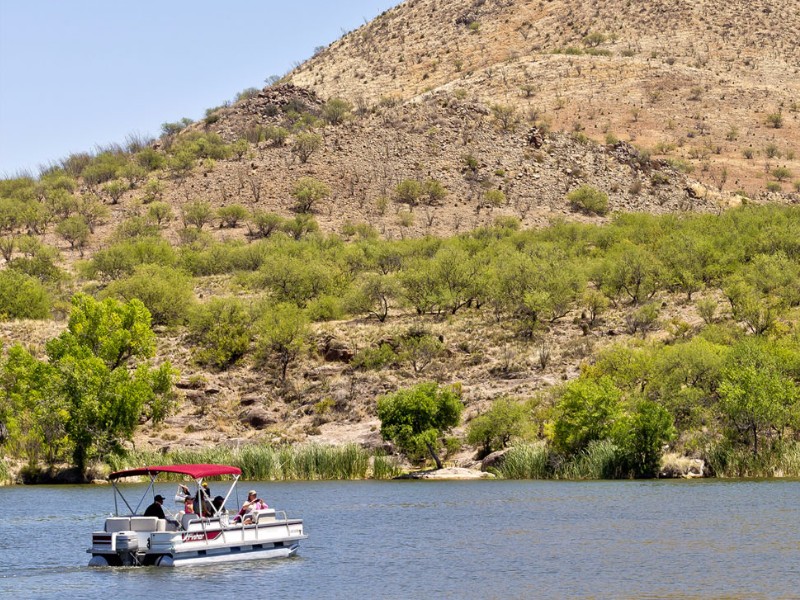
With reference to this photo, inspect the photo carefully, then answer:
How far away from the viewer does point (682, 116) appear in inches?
5792

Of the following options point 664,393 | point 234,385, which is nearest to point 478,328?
point 234,385

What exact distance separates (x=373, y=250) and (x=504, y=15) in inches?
2969

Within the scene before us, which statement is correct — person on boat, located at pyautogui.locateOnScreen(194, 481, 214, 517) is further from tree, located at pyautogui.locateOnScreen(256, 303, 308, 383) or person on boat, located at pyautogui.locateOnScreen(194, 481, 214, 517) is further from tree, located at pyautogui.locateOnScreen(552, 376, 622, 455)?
tree, located at pyautogui.locateOnScreen(256, 303, 308, 383)

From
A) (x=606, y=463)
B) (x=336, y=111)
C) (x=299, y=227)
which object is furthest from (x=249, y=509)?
(x=336, y=111)

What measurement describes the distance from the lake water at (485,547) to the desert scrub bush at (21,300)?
4166 centimetres

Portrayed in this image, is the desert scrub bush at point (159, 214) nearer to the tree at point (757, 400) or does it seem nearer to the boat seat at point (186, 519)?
the tree at point (757, 400)

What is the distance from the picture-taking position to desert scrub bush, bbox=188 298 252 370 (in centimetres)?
9162

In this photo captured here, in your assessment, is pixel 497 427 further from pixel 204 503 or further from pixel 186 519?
pixel 186 519

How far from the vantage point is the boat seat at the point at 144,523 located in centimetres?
3803

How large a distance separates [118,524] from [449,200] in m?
92.3

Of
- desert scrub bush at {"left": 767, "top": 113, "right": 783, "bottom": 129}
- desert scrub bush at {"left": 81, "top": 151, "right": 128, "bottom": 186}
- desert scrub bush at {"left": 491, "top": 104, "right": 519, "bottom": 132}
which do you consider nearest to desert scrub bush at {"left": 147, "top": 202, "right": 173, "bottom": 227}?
desert scrub bush at {"left": 81, "top": 151, "right": 128, "bottom": 186}

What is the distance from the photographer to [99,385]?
230 ft

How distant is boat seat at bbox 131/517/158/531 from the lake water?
1.22 m

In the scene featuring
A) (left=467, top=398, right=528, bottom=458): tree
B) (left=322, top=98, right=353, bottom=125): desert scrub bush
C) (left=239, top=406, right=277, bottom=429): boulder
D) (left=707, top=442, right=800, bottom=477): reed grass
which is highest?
(left=322, top=98, right=353, bottom=125): desert scrub bush
